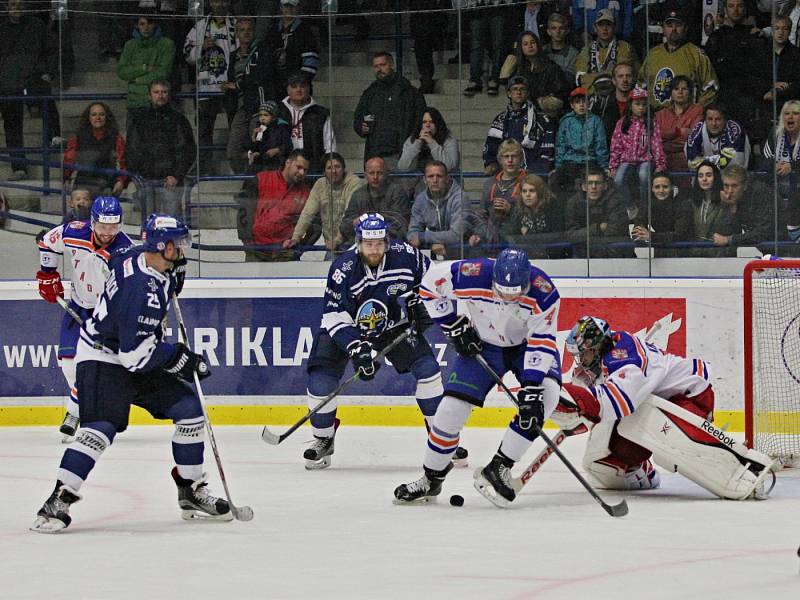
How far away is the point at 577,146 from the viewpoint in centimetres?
863

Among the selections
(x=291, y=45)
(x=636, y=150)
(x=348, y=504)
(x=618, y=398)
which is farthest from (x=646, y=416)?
(x=291, y=45)

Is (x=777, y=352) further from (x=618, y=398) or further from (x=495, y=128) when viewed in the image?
(x=495, y=128)

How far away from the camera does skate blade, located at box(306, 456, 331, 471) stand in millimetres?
6887

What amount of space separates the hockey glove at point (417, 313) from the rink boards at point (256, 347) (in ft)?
6.21

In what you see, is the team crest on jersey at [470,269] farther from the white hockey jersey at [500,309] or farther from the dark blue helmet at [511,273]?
the dark blue helmet at [511,273]

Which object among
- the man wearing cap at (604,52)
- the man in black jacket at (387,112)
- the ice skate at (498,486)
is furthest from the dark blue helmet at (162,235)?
the man wearing cap at (604,52)

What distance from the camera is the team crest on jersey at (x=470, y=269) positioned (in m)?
5.68

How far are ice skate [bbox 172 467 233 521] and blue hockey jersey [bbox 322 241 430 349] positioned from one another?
4.89 feet

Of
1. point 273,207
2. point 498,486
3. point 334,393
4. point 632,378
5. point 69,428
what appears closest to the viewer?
point 498,486

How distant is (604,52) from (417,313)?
10.0 ft

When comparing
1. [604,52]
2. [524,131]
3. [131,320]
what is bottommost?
[131,320]

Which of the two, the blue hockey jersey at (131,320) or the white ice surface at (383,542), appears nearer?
the white ice surface at (383,542)

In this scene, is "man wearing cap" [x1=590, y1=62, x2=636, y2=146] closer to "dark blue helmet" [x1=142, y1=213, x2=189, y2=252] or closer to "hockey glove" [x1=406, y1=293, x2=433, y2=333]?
"hockey glove" [x1=406, y1=293, x2=433, y2=333]

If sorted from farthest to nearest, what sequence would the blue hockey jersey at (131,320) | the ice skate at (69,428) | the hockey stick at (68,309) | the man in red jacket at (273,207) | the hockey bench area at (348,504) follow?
1. the man in red jacket at (273,207)
2. the ice skate at (69,428)
3. the hockey stick at (68,309)
4. the blue hockey jersey at (131,320)
5. the hockey bench area at (348,504)
